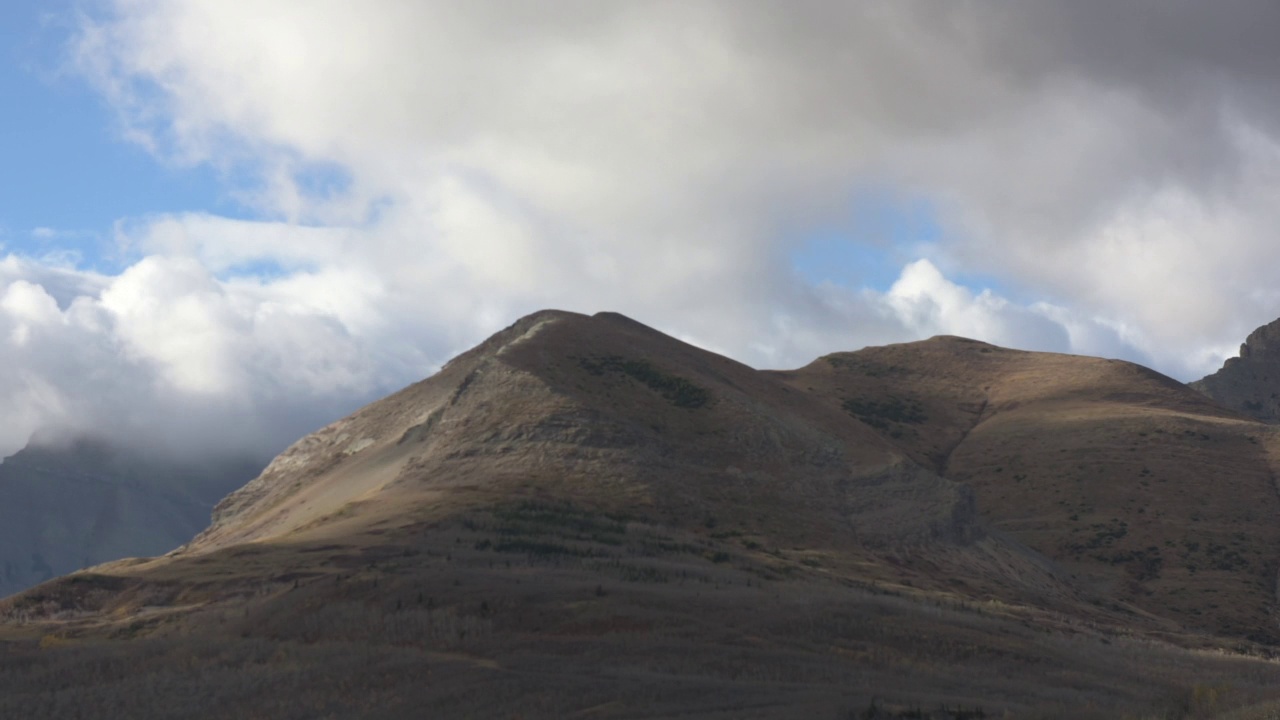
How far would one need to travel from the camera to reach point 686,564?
38.7 m

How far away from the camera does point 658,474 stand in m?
52.1

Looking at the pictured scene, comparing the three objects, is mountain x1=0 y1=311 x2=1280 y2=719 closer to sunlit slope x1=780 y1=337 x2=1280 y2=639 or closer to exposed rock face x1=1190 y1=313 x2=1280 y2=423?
sunlit slope x1=780 y1=337 x2=1280 y2=639

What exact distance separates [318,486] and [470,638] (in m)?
35.4

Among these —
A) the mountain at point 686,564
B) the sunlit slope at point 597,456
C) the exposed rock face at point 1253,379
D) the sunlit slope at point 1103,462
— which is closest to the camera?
the mountain at point 686,564

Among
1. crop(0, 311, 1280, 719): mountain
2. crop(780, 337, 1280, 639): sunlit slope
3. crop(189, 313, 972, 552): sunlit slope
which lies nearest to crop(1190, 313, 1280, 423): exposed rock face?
crop(780, 337, 1280, 639): sunlit slope

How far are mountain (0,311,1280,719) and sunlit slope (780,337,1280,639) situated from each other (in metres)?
0.29

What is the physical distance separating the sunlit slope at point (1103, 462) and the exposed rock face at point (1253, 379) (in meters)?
19.1

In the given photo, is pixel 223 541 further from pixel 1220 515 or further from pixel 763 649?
pixel 1220 515

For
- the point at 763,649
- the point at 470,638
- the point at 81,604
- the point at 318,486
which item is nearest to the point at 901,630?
the point at 763,649

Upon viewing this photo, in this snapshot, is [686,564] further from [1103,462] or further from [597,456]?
[1103,462]

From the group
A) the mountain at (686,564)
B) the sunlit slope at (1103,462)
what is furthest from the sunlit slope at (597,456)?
the sunlit slope at (1103,462)

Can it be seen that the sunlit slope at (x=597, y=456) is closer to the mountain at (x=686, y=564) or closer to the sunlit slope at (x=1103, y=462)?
the mountain at (x=686, y=564)

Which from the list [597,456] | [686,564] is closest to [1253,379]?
[597,456]

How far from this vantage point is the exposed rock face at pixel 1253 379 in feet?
383
